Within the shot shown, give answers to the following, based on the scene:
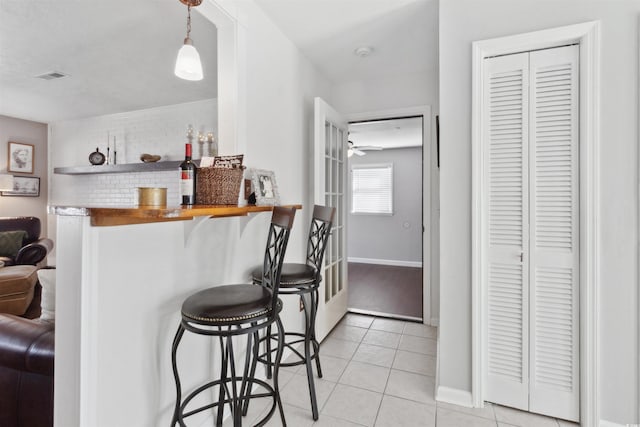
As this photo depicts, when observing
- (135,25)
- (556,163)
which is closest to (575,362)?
(556,163)

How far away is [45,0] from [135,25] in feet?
1.64

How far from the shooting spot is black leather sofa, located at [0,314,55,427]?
1.27 metres

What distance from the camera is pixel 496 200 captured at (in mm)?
1863

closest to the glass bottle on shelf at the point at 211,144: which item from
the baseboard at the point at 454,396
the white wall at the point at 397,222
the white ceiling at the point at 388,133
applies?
the white ceiling at the point at 388,133

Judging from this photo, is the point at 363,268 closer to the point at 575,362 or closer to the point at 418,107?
the point at 418,107

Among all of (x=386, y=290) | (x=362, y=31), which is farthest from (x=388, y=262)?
(x=362, y=31)

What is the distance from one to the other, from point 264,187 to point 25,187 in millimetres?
5270

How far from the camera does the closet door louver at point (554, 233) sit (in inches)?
67.8

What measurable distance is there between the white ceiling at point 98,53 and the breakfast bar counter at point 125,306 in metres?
1.65

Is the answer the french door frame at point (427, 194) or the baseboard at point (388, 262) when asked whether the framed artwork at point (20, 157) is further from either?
the baseboard at point (388, 262)

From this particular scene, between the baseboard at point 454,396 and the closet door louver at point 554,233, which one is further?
the baseboard at point 454,396

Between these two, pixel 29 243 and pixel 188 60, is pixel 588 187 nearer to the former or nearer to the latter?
pixel 188 60

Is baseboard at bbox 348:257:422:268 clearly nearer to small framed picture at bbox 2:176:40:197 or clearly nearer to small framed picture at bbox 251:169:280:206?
small framed picture at bbox 251:169:280:206

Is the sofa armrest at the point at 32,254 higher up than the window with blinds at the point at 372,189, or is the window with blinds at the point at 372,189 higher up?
the window with blinds at the point at 372,189
